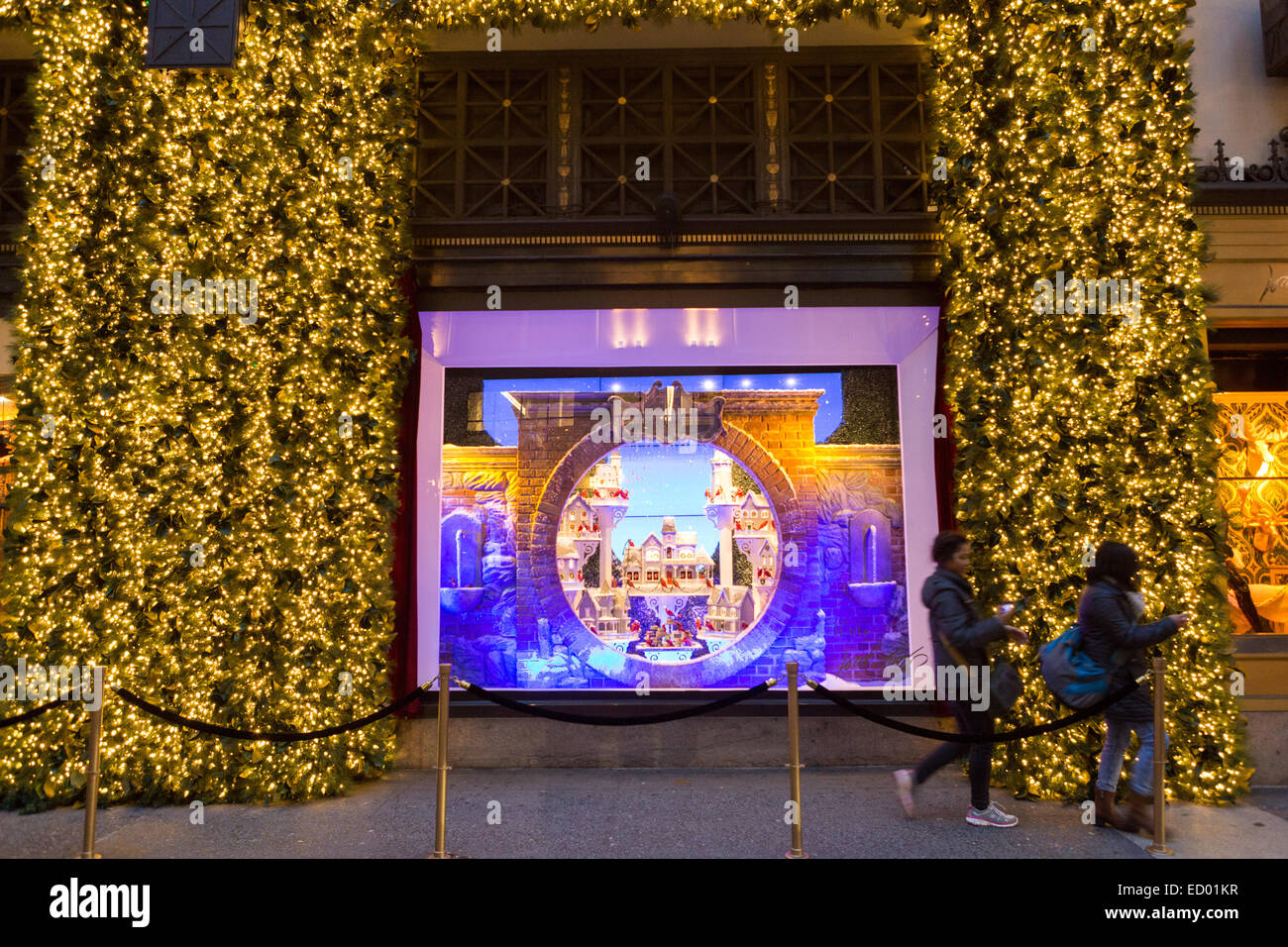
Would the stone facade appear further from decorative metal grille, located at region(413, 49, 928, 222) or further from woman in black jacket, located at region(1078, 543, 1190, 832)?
woman in black jacket, located at region(1078, 543, 1190, 832)

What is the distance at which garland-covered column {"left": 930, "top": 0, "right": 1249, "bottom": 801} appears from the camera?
5.58m

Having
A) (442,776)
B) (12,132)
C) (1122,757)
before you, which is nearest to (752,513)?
(1122,757)

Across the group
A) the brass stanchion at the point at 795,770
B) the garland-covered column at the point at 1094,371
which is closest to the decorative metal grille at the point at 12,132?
the brass stanchion at the point at 795,770

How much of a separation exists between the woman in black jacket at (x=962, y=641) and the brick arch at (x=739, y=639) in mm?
2644

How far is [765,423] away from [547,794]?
4.25 m

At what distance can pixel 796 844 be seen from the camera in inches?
179

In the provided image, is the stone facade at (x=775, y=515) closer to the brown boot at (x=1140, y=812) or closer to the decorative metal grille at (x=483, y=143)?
the decorative metal grille at (x=483, y=143)

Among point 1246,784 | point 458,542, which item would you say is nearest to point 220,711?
point 458,542

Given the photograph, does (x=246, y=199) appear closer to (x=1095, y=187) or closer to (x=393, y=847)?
(x=393, y=847)

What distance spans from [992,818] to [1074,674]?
3.89ft

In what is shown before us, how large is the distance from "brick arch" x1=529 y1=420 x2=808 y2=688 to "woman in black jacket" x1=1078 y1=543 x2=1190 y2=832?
324 cm

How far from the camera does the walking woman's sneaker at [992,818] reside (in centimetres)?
507

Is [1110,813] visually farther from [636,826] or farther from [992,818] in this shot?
[636,826]

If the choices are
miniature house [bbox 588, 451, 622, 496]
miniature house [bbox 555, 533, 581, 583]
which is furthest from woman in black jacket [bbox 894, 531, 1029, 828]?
miniature house [bbox 555, 533, 581, 583]
